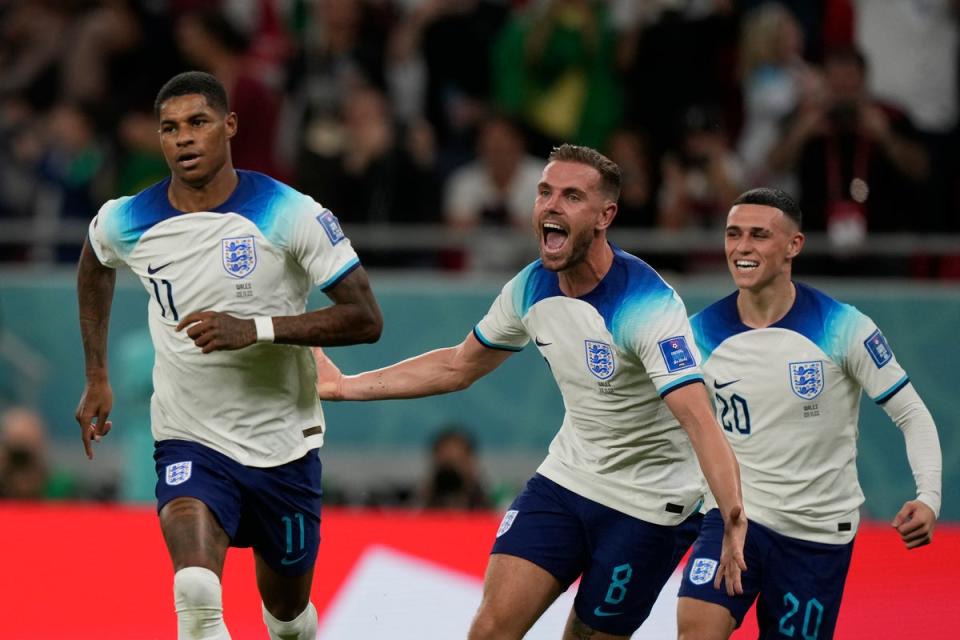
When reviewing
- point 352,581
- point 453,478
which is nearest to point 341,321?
point 352,581

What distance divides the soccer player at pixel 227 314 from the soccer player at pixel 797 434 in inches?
57.4

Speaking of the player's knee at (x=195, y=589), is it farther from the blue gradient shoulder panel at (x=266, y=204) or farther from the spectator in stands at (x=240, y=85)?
the spectator in stands at (x=240, y=85)

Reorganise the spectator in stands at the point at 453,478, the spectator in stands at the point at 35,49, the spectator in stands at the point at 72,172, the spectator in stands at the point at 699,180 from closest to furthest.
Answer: the spectator in stands at the point at 453,478 → the spectator in stands at the point at 699,180 → the spectator in stands at the point at 72,172 → the spectator in stands at the point at 35,49

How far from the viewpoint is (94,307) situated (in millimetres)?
6551

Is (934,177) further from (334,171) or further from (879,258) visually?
(334,171)

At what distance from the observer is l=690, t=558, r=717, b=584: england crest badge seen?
612 cm

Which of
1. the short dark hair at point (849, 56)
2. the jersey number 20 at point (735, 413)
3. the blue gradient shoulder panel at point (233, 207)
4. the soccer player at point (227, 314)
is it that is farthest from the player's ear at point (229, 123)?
the short dark hair at point (849, 56)

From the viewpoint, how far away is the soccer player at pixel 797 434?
20.6 feet

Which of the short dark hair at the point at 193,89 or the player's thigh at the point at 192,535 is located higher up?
the short dark hair at the point at 193,89

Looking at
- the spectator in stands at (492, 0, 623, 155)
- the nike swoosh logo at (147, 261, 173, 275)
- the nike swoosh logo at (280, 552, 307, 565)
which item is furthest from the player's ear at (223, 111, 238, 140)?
the spectator in stands at (492, 0, 623, 155)

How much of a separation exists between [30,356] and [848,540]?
648cm

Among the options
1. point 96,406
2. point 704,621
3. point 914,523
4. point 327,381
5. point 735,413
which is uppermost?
point 735,413

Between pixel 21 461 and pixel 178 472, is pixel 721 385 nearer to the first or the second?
pixel 178 472

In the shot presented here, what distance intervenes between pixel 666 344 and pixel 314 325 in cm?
122
